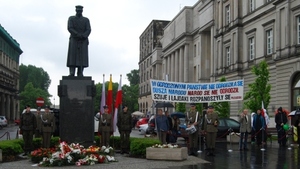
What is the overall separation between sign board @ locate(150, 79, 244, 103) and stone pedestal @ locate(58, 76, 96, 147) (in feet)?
15.1

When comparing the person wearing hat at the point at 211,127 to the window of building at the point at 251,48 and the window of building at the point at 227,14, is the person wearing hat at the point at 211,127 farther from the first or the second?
the window of building at the point at 227,14

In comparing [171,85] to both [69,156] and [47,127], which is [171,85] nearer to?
[47,127]

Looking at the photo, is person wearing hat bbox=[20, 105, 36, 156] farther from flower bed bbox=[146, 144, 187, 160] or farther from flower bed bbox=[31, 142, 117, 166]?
flower bed bbox=[146, 144, 187, 160]

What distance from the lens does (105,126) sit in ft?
57.6

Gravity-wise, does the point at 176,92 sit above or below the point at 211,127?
above

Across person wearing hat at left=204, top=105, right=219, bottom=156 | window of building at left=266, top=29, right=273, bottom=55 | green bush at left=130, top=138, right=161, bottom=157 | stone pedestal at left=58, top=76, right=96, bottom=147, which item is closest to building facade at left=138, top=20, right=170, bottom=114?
window of building at left=266, top=29, right=273, bottom=55

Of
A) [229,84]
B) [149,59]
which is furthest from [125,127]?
[149,59]

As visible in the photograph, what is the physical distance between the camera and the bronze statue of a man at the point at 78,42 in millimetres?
16453

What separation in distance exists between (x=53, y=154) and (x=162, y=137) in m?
7.38

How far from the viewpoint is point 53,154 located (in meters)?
13.6

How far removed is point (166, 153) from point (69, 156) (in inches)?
130

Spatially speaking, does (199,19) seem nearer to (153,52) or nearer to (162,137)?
(153,52)

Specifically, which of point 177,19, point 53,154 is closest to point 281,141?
point 53,154

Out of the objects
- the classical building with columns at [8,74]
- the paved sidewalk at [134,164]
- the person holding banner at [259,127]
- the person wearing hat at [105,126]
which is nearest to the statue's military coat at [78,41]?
the person wearing hat at [105,126]
